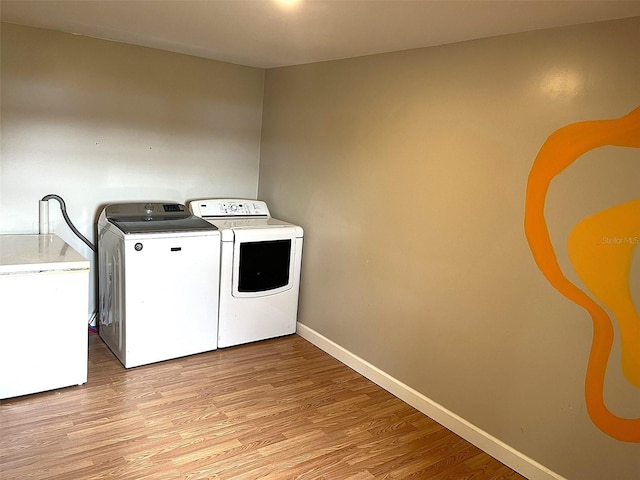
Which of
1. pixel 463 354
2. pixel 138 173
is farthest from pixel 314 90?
pixel 463 354

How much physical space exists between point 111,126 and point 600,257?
121 inches

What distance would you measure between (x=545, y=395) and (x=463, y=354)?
18.1 inches

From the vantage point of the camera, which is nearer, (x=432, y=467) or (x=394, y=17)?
(x=394, y=17)

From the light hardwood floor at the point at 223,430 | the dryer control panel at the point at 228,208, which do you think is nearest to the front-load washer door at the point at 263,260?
the dryer control panel at the point at 228,208

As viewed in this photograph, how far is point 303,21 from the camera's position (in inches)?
92.8

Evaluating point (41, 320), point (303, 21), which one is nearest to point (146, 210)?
point (41, 320)

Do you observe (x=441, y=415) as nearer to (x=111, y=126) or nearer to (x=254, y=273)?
(x=254, y=273)

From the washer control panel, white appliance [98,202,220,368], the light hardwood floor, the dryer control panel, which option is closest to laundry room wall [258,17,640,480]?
the light hardwood floor

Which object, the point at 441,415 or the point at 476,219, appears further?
the point at 441,415

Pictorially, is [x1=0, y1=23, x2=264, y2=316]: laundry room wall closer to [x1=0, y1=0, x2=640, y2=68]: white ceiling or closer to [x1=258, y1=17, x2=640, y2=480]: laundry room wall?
[x1=0, y1=0, x2=640, y2=68]: white ceiling

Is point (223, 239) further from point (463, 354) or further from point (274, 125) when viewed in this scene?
point (463, 354)

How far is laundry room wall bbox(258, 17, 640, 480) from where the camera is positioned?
204 centimetres

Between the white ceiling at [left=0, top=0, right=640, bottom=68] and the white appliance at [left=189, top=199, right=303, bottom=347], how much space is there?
1176mm

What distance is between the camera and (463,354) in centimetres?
263
